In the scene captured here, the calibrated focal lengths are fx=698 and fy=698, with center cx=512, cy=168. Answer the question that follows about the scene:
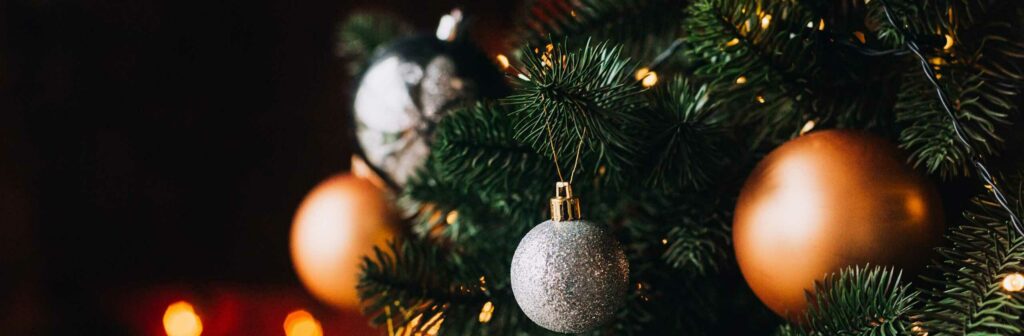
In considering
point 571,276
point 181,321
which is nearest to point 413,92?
point 571,276

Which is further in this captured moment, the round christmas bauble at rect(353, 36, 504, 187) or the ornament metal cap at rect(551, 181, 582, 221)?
the round christmas bauble at rect(353, 36, 504, 187)

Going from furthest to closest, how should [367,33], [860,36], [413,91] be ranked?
1. [367,33]
2. [413,91]
3. [860,36]

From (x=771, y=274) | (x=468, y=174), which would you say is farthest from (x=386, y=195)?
(x=771, y=274)

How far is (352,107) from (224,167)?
52cm

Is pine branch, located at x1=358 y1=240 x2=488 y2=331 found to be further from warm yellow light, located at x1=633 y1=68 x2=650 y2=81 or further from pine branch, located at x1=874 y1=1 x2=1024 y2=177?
pine branch, located at x1=874 y1=1 x2=1024 y2=177

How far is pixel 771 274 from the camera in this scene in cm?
37

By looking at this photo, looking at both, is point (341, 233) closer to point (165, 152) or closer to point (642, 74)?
point (642, 74)

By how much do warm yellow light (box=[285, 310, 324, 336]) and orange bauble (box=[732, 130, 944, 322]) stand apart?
603 mm

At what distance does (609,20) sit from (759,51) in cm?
15

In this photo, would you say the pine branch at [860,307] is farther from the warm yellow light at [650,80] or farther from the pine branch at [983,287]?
the warm yellow light at [650,80]

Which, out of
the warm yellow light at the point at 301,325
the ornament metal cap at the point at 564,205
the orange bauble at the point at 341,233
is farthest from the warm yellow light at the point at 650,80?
the warm yellow light at the point at 301,325

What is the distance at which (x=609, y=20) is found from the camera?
1.64ft

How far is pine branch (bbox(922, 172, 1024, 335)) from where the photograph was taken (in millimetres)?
301

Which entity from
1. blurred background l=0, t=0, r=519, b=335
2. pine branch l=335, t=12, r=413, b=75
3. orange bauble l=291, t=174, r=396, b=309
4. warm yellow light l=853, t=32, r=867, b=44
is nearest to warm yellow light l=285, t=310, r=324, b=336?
blurred background l=0, t=0, r=519, b=335
